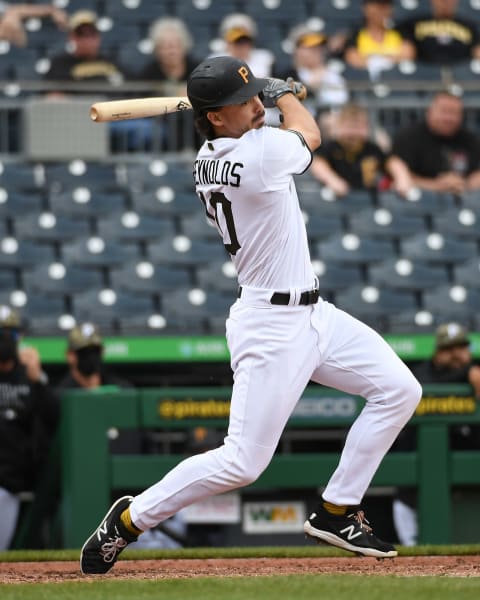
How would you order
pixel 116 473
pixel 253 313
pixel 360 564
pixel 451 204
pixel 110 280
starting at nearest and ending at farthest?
1. pixel 253 313
2. pixel 360 564
3. pixel 116 473
4. pixel 110 280
5. pixel 451 204

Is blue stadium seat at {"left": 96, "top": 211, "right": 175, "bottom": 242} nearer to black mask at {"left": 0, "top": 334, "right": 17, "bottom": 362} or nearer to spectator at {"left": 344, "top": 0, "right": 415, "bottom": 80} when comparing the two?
black mask at {"left": 0, "top": 334, "right": 17, "bottom": 362}

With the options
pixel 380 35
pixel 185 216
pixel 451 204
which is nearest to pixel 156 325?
pixel 185 216

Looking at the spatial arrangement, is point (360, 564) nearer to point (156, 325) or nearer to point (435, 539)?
point (435, 539)

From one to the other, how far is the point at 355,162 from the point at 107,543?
231 inches

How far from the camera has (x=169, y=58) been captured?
1055 cm

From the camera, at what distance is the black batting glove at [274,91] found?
16.7 feet

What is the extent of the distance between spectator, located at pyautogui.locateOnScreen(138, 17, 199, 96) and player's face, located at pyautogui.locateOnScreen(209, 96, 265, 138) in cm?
551

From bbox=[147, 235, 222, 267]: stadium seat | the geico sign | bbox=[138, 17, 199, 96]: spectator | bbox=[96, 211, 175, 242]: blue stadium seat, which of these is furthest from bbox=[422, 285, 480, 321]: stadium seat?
bbox=[138, 17, 199, 96]: spectator

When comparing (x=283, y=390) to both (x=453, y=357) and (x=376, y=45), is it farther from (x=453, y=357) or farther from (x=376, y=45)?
(x=376, y=45)

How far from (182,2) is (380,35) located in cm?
180

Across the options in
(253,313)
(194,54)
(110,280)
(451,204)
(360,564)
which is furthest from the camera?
(194,54)

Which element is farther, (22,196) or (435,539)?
(22,196)

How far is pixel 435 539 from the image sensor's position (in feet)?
24.2

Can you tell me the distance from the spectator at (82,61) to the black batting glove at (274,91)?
5.61m
